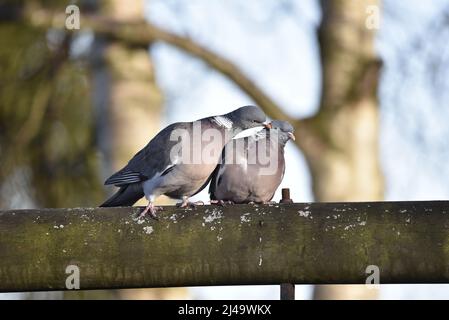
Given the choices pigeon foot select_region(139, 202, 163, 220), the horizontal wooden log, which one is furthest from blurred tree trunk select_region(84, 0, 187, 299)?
the horizontal wooden log

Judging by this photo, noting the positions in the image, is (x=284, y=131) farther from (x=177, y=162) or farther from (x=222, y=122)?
(x=177, y=162)

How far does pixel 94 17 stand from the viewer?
6.43 metres

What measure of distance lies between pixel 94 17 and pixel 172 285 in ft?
13.7

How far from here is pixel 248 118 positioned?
380 centimetres

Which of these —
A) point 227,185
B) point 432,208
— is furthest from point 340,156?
point 432,208

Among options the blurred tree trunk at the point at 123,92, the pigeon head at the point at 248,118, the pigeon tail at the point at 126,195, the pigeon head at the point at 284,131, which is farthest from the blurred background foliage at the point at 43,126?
the pigeon head at the point at 284,131

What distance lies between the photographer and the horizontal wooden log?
251 centimetres

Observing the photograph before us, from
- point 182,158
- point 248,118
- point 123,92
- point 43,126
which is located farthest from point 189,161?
point 43,126

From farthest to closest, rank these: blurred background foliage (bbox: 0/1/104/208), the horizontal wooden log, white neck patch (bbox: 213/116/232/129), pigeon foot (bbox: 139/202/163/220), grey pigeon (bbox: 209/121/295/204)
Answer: blurred background foliage (bbox: 0/1/104/208)
white neck patch (bbox: 213/116/232/129)
grey pigeon (bbox: 209/121/295/204)
pigeon foot (bbox: 139/202/163/220)
the horizontal wooden log

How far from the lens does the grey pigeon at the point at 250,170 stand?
3467mm

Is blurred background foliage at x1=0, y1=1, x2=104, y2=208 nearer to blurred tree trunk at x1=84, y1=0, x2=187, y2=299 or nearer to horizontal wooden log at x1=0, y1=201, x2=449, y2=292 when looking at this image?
blurred tree trunk at x1=84, y1=0, x2=187, y2=299

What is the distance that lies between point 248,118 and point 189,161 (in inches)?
15.1

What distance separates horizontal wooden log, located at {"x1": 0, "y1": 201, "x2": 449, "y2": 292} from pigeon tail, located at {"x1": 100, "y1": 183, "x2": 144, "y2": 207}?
1.25 meters
